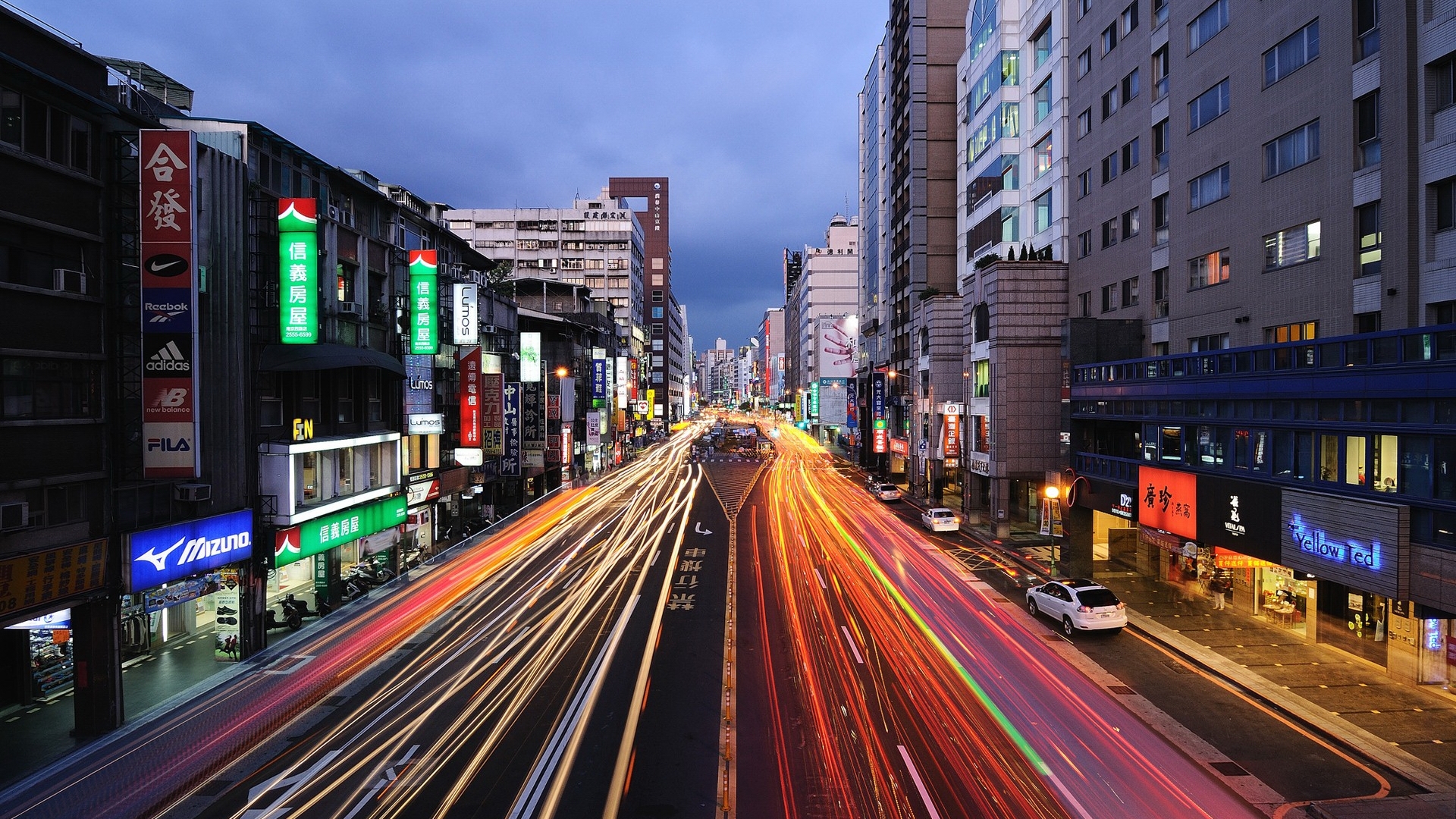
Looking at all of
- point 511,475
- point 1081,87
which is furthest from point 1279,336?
point 511,475

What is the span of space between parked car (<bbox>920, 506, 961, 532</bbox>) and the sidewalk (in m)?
14.1

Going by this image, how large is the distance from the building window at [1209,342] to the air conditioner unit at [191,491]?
3247 centimetres

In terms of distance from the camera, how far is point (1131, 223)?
33.6 metres

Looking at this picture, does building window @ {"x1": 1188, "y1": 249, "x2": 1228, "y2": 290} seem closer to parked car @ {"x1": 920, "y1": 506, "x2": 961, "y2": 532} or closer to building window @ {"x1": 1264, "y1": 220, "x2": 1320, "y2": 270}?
building window @ {"x1": 1264, "y1": 220, "x2": 1320, "y2": 270}

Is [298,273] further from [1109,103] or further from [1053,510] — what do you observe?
[1109,103]

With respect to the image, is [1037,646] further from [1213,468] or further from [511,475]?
[511,475]

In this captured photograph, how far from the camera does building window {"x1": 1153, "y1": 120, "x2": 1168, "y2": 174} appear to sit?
3070 cm

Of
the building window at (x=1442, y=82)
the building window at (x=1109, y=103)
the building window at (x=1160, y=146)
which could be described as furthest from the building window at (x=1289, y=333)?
the building window at (x=1109, y=103)

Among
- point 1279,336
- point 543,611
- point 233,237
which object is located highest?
point 233,237

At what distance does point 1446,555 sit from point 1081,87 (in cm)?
3007

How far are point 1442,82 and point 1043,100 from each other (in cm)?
2669

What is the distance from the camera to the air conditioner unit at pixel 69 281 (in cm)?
1678

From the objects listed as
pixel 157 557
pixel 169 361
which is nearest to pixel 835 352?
pixel 169 361

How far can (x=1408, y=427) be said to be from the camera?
17156mm
